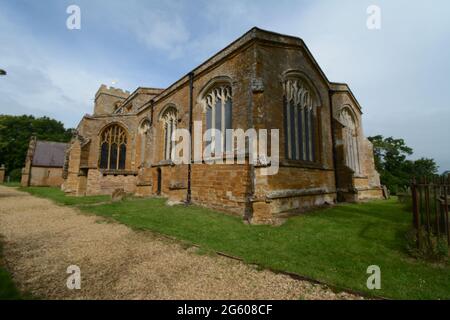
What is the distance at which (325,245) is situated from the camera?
4918mm

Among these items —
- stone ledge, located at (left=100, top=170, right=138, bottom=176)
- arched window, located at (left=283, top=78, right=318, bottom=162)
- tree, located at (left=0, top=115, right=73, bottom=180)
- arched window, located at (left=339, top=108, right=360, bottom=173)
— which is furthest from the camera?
tree, located at (left=0, top=115, right=73, bottom=180)

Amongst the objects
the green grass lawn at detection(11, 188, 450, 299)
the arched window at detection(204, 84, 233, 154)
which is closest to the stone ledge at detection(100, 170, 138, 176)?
the green grass lawn at detection(11, 188, 450, 299)

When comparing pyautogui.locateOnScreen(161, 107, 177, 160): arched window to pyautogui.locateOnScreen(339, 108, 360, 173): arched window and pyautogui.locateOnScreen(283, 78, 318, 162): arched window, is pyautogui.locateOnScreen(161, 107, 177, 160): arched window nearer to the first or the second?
pyautogui.locateOnScreen(283, 78, 318, 162): arched window

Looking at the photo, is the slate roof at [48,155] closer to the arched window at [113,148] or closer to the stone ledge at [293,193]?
the arched window at [113,148]

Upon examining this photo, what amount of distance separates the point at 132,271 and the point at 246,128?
613cm

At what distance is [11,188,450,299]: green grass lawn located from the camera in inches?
128

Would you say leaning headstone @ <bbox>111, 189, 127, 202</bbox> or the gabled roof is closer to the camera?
the gabled roof

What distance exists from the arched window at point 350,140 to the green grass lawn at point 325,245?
7.92 meters

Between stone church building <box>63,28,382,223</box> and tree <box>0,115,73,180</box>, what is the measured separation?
3734cm

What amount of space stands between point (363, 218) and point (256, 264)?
6.21m

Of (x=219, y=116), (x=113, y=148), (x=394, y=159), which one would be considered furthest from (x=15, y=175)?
(x=394, y=159)

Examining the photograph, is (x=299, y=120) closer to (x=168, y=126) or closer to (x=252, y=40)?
(x=252, y=40)

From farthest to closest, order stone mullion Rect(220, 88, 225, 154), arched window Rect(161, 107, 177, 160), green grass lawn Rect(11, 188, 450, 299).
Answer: arched window Rect(161, 107, 177, 160) < stone mullion Rect(220, 88, 225, 154) < green grass lawn Rect(11, 188, 450, 299)
